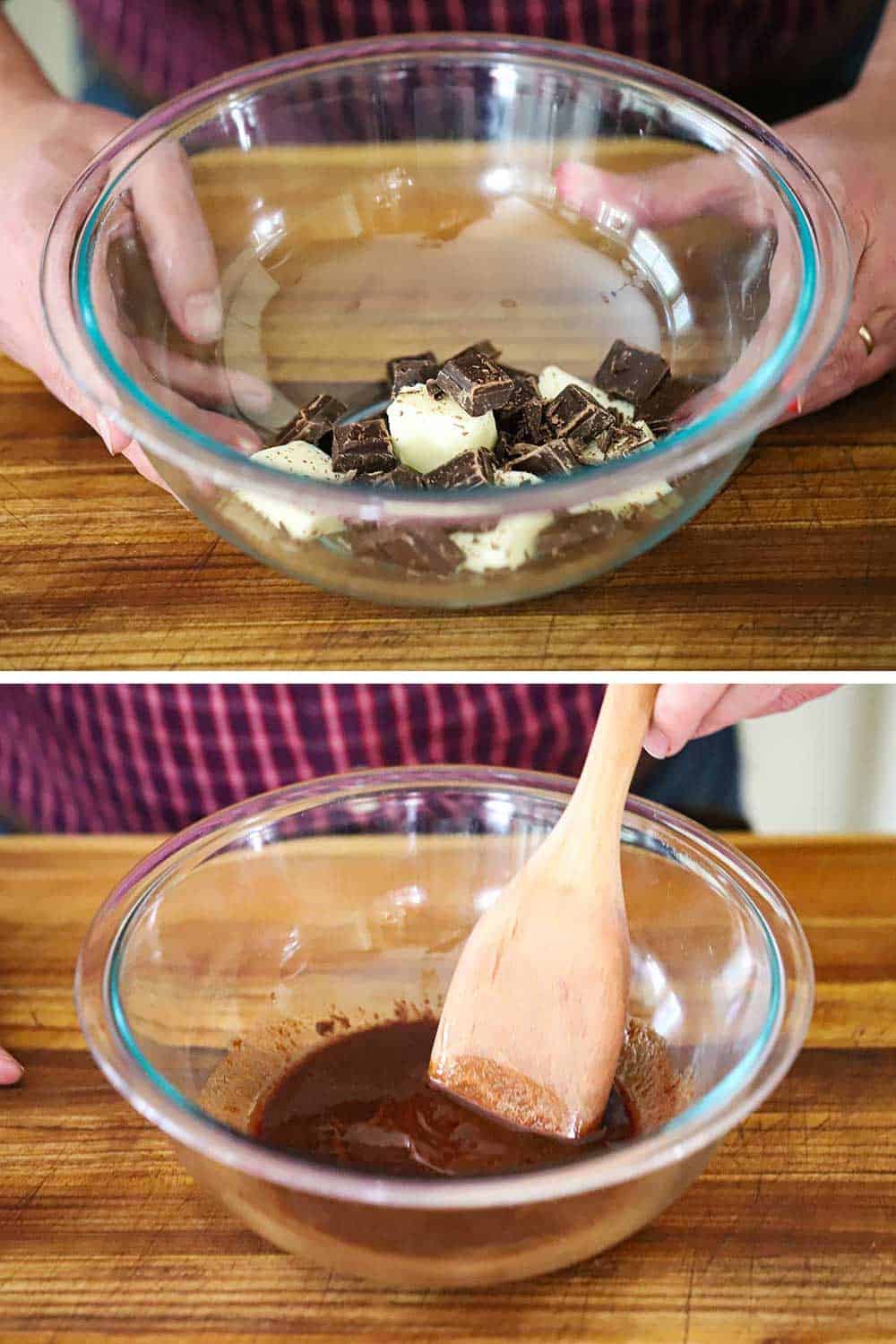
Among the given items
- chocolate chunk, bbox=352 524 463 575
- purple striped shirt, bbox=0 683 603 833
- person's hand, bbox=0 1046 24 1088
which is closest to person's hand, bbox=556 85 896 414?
chocolate chunk, bbox=352 524 463 575

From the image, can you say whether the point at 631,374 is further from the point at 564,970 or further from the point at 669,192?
the point at 564,970

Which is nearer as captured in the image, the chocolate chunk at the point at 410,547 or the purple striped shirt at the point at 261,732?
the chocolate chunk at the point at 410,547

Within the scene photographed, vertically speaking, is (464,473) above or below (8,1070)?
above

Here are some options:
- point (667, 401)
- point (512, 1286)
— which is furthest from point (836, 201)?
point (512, 1286)

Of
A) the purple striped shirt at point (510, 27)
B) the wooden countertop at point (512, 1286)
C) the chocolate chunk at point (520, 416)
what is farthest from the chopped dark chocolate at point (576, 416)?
the purple striped shirt at point (510, 27)

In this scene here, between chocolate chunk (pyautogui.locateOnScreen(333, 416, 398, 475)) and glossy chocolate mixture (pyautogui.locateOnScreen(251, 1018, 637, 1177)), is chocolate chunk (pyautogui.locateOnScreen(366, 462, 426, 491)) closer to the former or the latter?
chocolate chunk (pyautogui.locateOnScreen(333, 416, 398, 475))

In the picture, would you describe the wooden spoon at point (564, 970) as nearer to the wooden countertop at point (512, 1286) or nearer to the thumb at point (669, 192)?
the wooden countertop at point (512, 1286)
